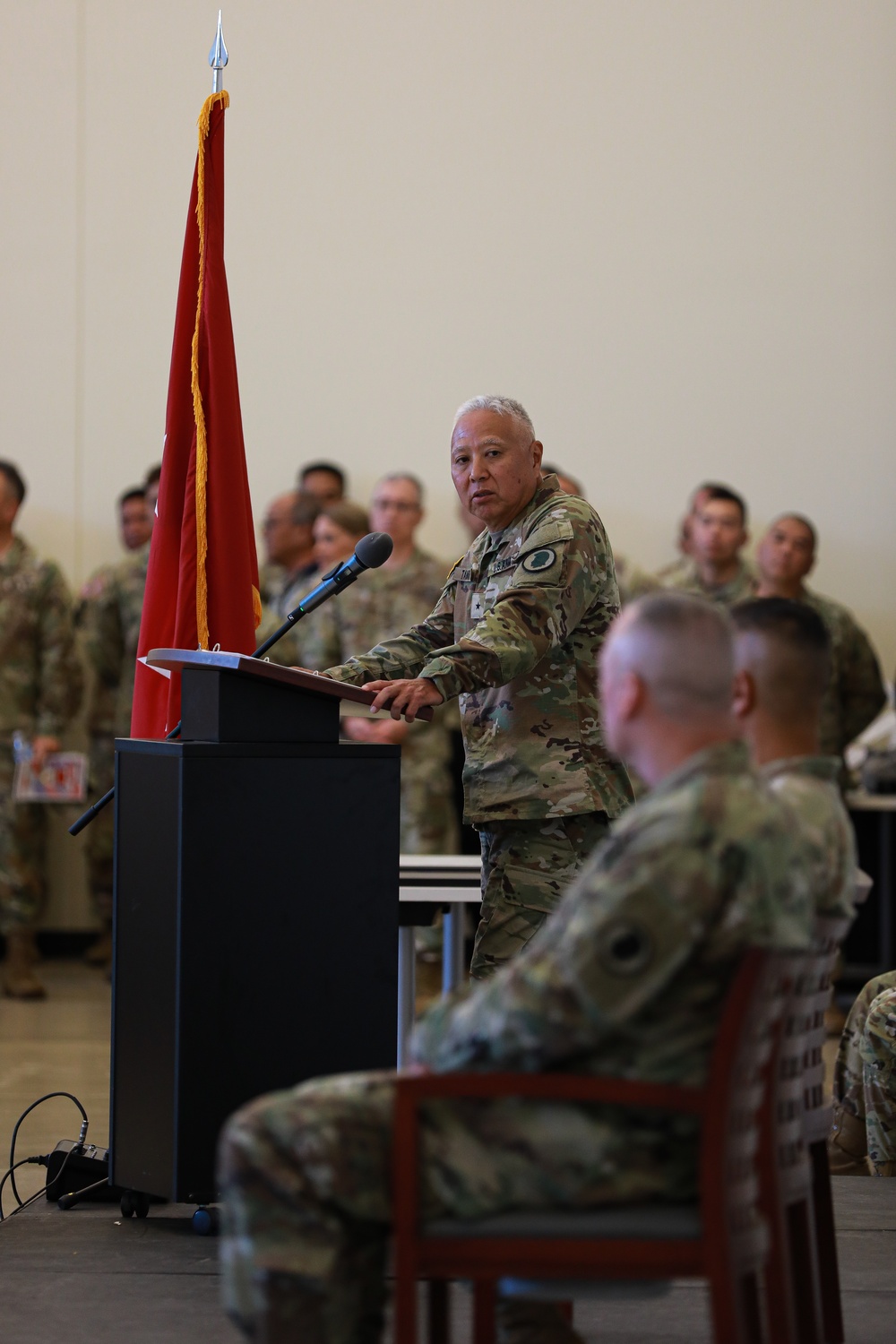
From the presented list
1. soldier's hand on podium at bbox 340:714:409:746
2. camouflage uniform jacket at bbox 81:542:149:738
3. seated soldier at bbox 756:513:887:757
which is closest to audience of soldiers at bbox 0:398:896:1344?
soldier's hand on podium at bbox 340:714:409:746

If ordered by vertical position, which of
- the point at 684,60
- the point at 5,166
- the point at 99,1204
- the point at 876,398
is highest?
the point at 684,60

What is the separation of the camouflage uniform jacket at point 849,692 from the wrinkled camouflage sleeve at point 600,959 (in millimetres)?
5074

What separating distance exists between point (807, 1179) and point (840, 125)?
6589 mm

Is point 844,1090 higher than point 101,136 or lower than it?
lower

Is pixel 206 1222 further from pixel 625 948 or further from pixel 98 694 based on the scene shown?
pixel 98 694

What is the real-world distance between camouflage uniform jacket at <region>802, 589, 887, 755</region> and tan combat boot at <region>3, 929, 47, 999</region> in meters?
3.29

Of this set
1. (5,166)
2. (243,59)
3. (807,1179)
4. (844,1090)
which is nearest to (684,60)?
(243,59)

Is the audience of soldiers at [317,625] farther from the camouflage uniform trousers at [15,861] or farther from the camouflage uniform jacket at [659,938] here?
the camouflage uniform jacket at [659,938]

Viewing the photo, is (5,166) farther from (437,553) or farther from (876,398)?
(876,398)

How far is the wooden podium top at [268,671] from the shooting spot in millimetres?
2600

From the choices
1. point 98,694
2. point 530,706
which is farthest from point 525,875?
point 98,694

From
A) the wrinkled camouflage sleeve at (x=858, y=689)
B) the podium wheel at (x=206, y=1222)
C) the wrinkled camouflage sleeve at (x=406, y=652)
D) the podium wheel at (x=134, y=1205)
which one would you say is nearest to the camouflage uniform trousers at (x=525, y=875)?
the wrinkled camouflage sleeve at (x=406, y=652)

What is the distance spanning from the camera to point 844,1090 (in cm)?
347

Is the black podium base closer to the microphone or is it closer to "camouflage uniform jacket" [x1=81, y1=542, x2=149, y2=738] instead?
the microphone
